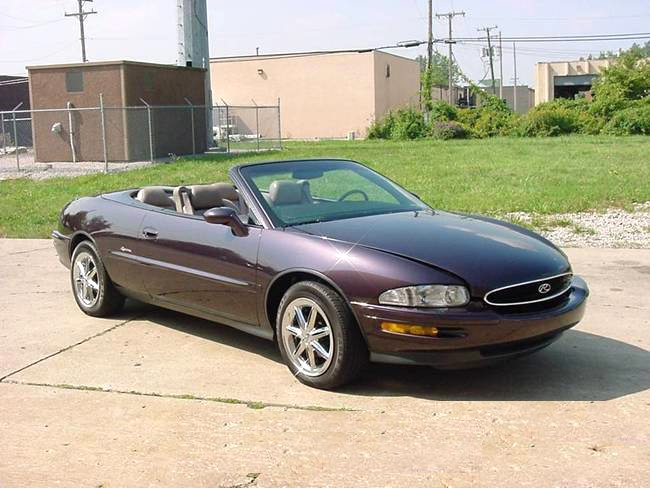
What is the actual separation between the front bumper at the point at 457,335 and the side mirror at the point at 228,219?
1.16 meters

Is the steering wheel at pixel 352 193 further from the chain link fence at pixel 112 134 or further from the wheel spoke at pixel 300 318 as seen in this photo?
the chain link fence at pixel 112 134

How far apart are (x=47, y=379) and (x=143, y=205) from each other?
1.75 meters

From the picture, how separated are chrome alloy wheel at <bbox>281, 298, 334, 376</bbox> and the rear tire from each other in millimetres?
2291

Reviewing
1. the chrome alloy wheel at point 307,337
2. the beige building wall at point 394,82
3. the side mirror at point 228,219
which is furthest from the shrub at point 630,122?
the chrome alloy wheel at point 307,337

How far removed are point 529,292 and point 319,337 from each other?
1.26 meters

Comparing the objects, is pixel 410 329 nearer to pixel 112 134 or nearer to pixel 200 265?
pixel 200 265

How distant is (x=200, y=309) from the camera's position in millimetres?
5883

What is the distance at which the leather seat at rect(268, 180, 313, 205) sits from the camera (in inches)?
225

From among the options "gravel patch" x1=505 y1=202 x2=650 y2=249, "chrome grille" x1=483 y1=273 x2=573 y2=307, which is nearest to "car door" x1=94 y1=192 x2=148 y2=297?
"chrome grille" x1=483 y1=273 x2=573 y2=307

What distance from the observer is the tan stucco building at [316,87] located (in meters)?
54.4

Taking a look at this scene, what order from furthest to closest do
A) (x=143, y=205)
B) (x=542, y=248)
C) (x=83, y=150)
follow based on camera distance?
(x=83, y=150) < (x=143, y=205) < (x=542, y=248)

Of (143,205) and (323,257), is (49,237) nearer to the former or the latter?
(143,205)

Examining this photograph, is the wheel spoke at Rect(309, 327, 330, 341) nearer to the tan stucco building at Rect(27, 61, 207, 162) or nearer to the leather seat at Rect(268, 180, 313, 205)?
the leather seat at Rect(268, 180, 313, 205)

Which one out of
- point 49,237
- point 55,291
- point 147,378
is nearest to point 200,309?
point 147,378
